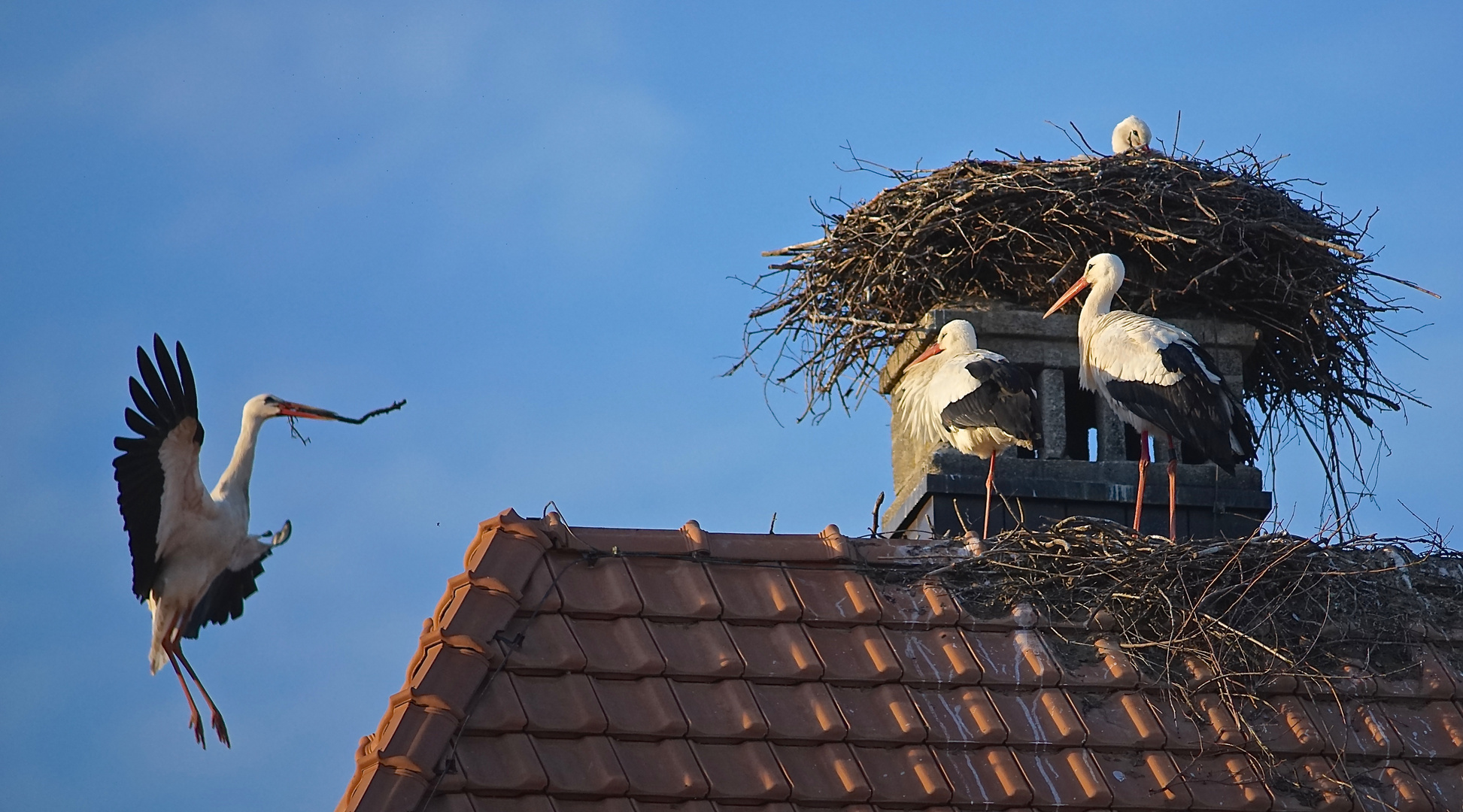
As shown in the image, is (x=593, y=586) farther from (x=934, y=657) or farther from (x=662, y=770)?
(x=934, y=657)

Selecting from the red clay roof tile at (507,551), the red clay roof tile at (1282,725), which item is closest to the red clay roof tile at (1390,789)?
the red clay roof tile at (1282,725)

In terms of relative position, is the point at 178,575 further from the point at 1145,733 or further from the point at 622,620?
the point at 1145,733

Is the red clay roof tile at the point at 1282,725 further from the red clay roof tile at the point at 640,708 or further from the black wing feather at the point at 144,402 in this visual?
the black wing feather at the point at 144,402

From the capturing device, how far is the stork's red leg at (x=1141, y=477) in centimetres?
652

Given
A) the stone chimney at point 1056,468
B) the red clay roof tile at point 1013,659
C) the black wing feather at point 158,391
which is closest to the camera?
the red clay roof tile at point 1013,659

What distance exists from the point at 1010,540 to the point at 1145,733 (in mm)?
834

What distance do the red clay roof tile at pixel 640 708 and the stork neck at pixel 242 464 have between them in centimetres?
243

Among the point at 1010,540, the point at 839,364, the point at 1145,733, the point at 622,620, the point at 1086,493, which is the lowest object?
the point at 1145,733

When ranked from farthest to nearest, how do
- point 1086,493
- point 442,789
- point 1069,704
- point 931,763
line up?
point 1086,493 → point 1069,704 → point 931,763 → point 442,789

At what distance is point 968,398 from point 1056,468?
0.50 meters

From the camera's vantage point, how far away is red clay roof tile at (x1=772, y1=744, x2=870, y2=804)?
4.14 meters

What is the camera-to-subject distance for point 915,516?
7.19 meters

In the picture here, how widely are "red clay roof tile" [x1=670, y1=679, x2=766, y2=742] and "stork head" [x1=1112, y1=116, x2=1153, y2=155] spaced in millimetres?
6856

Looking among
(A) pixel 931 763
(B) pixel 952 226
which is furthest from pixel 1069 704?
(B) pixel 952 226
